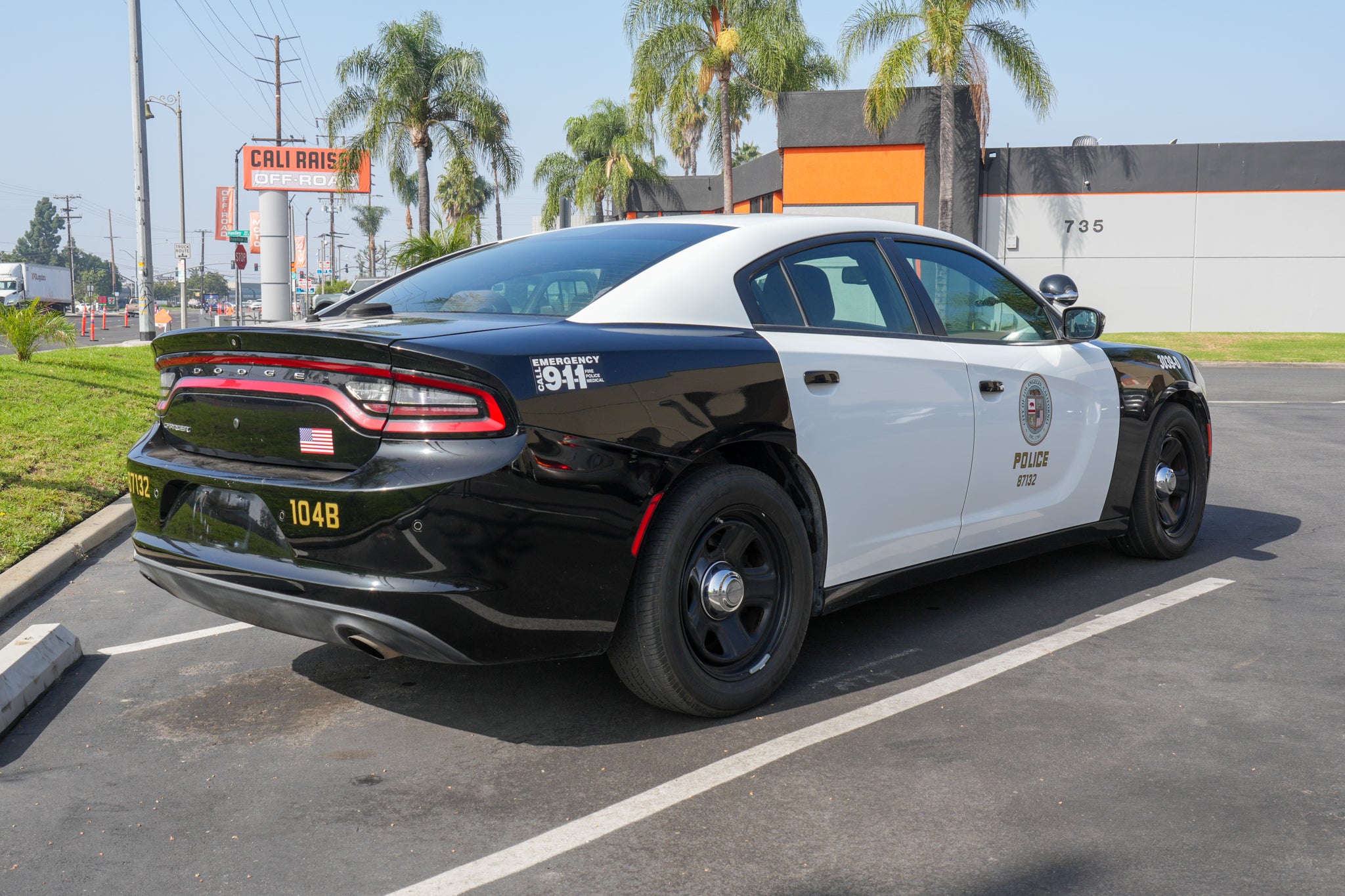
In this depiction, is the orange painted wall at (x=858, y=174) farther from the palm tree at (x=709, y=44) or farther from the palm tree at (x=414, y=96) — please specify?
the palm tree at (x=414, y=96)

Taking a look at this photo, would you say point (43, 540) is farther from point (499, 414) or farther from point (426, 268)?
point (499, 414)

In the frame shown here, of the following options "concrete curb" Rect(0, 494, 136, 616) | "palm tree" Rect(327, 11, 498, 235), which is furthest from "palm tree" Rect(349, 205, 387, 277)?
"concrete curb" Rect(0, 494, 136, 616)

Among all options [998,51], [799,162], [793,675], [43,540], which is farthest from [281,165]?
[793,675]

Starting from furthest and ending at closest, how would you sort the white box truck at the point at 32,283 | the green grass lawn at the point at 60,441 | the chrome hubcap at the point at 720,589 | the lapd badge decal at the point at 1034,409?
the white box truck at the point at 32,283 < the green grass lawn at the point at 60,441 < the lapd badge decal at the point at 1034,409 < the chrome hubcap at the point at 720,589

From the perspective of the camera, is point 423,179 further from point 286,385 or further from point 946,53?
point 286,385

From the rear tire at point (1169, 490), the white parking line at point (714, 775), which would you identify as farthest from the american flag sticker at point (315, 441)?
the rear tire at point (1169, 490)

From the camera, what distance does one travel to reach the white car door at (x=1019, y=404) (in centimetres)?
458

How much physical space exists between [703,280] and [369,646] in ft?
5.04

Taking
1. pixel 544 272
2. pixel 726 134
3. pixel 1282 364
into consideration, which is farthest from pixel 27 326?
pixel 726 134

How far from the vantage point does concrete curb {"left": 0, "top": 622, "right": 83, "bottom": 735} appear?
3.71 m

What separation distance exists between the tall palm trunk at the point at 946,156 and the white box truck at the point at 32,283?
47.9 m

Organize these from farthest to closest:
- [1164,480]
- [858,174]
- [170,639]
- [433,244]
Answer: [858,174] < [433,244] < [1164,480] < [170,639]

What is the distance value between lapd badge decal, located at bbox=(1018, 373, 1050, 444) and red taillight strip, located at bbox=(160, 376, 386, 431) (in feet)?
8.86

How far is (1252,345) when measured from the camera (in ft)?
94.2
